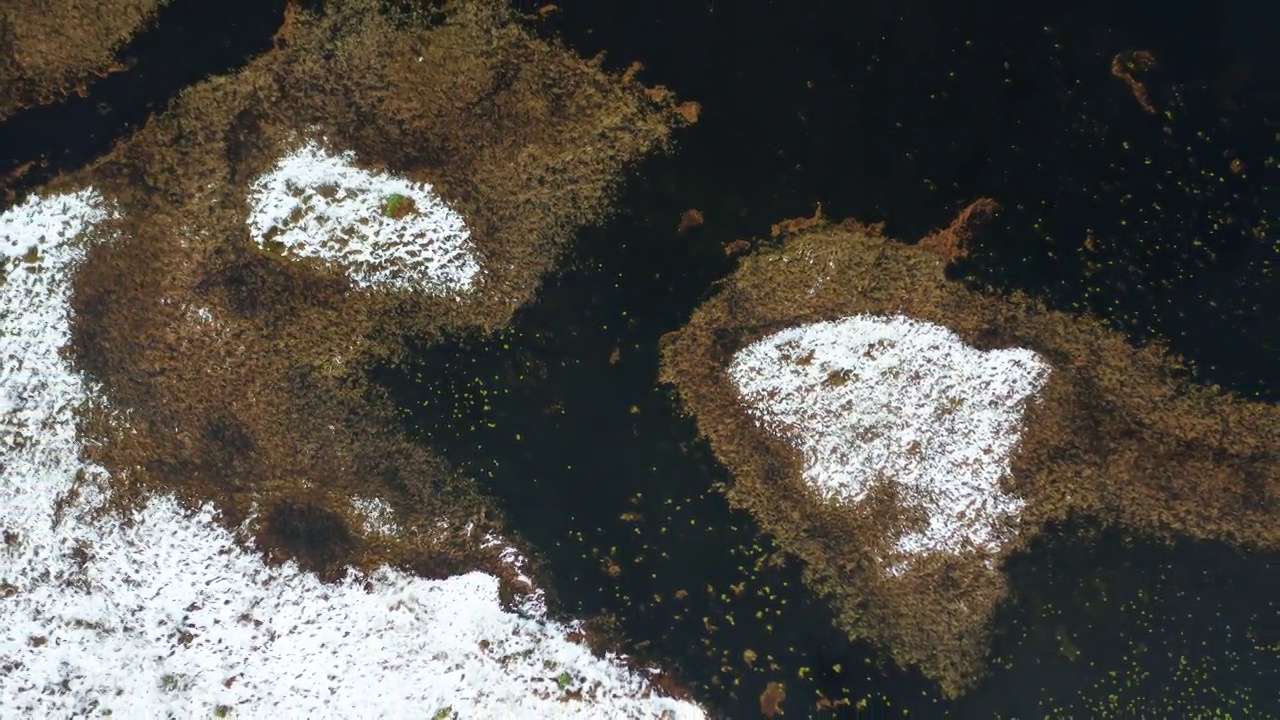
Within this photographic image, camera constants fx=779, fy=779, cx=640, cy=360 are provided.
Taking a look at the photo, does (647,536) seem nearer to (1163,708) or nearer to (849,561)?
(849,561)

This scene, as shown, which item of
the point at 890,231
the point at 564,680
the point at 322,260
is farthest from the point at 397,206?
the point at 564,680

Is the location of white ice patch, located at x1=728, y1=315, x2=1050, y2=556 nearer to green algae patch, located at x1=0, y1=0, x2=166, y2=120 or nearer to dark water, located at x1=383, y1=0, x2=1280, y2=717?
dark water, located at x1=383, y1=0, x2=1280, y2=717

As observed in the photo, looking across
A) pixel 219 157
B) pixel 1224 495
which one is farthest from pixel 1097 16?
pixel 219 157

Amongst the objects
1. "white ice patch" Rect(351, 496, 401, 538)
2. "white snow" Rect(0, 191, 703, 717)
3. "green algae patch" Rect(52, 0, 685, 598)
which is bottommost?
"white snow" Rect(0, 191, 703, 717)

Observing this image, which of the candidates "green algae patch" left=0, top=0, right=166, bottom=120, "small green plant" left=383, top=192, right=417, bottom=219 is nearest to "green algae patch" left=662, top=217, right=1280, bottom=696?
"small green plant" left=383, top=192, right=417, bottom=219

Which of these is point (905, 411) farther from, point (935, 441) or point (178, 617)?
point (178, 617)

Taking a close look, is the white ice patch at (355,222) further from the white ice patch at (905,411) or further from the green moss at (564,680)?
the green moss at (564,680)

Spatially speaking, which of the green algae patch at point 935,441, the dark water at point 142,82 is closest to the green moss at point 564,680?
the green algae patch at point 935,441
